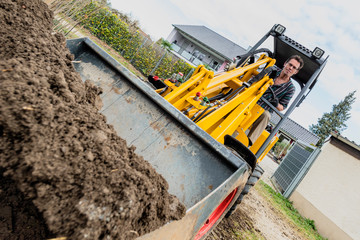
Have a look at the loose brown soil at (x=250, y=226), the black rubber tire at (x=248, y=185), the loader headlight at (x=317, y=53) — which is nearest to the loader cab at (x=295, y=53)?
the loader headlight at (x=317, y=53)

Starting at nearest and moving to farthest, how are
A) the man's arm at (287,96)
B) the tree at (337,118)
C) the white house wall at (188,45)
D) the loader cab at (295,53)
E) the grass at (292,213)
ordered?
1. the loader cab at (295,53)
2. the man's arm at (287,96)
3. the grass at (292,213)
4. the white house wall at (188,45)
5. the tree at (337,118)

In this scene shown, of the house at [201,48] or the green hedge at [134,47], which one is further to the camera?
the house at [201,48]

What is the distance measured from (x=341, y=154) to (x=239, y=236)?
7408 millimetres

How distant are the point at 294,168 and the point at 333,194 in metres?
2.38

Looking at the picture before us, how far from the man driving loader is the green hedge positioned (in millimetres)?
10741

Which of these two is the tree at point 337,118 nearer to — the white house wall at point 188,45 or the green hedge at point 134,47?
the white house wall at point 188,45

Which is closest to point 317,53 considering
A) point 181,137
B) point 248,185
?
point 248,185

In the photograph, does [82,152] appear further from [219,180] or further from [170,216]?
[219,180]

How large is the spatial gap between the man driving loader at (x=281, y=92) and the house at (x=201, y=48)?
23613 mm

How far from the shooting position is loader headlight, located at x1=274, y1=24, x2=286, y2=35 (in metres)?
3.99

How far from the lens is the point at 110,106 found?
216 cm

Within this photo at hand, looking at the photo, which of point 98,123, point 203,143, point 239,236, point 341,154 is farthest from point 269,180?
point 98,123

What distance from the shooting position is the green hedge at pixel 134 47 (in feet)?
45.9

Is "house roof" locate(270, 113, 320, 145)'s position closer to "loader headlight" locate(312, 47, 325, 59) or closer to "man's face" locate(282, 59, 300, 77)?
"man's face" locate(282, 59, 300, 77)
